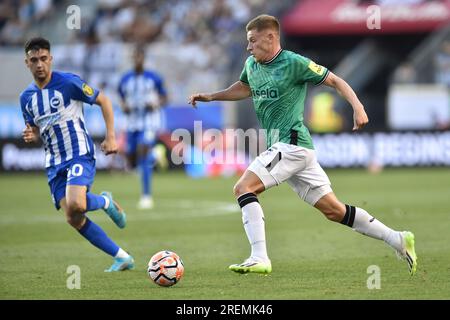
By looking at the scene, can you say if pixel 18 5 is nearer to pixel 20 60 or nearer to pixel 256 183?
pixel 20 60

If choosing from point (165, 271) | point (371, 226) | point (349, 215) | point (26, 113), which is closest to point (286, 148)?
point (349, 215)

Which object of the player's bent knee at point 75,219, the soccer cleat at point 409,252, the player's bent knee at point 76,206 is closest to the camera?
the soccer cleat at point 409,252

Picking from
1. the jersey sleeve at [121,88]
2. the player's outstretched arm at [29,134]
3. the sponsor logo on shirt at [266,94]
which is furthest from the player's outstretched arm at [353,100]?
the jersey sleeve at [121,88]

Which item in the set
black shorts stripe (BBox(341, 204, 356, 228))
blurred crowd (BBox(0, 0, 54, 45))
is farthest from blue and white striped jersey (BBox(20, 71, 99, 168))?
blurred crowd (BBox(0, 0, 54, 45))

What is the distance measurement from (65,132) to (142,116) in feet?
26.3

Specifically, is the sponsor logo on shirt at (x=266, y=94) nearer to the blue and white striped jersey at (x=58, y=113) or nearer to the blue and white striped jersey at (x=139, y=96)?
the blue and white striped jersey at (x=58, y=113)

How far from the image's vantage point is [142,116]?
16.9 m

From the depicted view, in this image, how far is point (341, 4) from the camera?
32062 millimetres

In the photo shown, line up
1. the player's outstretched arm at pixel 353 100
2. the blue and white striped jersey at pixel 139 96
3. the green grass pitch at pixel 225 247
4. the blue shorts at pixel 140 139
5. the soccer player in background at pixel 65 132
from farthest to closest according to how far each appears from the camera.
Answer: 1. the blue shorts at pixel 140 139
2. the blue and white striped jersey at pixel 139 96
3. the soccer player in background at pixel 65 132
4. the player's outstretched arm at pixel 353 100
5. the green grass pitch at pixel 225 247

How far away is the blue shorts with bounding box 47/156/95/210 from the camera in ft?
28.8

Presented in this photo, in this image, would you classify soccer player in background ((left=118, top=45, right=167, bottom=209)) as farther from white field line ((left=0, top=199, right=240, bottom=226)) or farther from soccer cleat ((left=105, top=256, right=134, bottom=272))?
soccer cleat ((left=105, top=256, right=134, bottom=272))

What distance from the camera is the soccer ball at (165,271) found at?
7.81 meters
